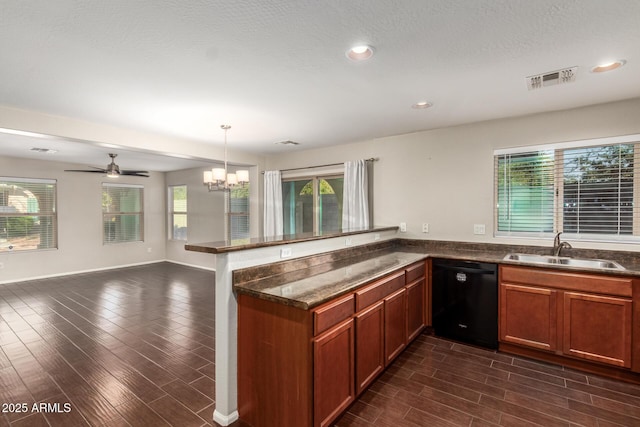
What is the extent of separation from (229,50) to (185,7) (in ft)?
1.47

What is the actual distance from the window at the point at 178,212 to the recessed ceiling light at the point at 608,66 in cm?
794

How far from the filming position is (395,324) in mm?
2771

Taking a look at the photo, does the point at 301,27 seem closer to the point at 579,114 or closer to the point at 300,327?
the point at 300,327

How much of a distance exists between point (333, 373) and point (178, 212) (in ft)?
24.4

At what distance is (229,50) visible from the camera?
6.66ft

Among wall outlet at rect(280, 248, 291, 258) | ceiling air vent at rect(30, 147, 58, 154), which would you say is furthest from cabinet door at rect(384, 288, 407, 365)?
ceiling air vent at rect(30, 147, 58, 154)

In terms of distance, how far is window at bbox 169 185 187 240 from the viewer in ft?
26.2

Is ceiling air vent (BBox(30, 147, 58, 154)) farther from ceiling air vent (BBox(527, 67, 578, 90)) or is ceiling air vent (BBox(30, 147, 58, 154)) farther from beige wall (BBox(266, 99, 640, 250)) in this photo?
ceiling air vent (BBox(527, 67, 578, 90))

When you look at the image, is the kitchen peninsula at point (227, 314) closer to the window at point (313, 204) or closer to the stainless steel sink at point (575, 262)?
the stainless steel sink at point (575, 262)

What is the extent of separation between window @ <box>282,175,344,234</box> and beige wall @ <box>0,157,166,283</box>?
460 cm

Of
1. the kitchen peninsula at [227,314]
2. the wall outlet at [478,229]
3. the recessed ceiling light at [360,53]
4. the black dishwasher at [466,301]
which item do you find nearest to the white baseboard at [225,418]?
the kitchen peninsula at [227,314]

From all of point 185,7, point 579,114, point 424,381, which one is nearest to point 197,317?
point 424,381

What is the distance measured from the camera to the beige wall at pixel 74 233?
607cm

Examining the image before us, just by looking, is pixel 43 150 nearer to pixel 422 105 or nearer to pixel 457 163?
pixel 422 105
